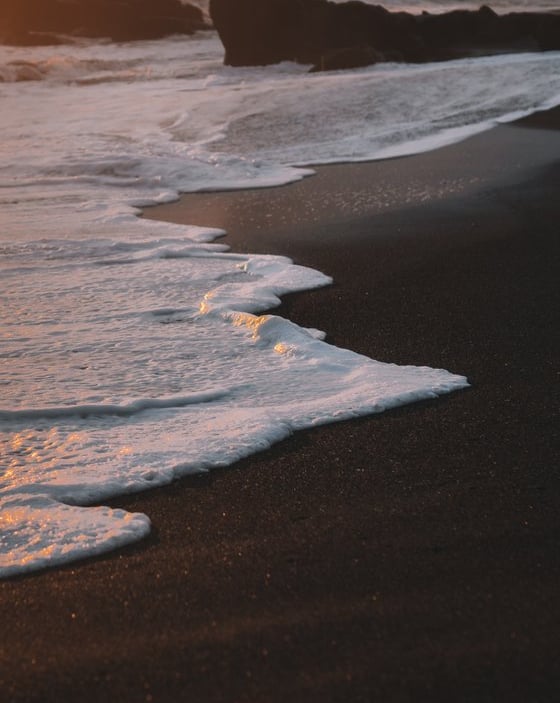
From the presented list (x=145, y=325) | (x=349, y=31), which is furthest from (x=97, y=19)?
(x=145, y=325)

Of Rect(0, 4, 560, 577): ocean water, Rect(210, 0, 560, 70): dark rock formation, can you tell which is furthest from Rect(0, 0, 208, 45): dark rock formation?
Rect(0, 4, 560, 577): ocean water

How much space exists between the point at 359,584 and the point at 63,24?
28.7 metres

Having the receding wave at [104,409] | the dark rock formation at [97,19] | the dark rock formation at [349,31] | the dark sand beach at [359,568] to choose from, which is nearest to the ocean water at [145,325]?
the receding wave at [104,409]

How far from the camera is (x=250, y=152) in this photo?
360 inches

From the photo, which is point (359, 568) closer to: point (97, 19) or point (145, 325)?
point (145, 325)

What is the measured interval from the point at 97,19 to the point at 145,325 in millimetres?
26090

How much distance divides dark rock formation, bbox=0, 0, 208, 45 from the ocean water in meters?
17.7

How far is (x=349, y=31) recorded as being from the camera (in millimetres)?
19578

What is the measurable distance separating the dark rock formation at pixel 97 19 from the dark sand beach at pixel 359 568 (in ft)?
83.8

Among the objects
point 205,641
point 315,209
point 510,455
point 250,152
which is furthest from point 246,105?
point 205,641

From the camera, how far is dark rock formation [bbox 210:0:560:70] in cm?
1892

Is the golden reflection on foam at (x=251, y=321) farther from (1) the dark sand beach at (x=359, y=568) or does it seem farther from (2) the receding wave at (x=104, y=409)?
(2) the receding wave at (x=104, y=409)

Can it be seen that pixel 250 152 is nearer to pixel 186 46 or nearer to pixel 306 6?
pixel 306 6

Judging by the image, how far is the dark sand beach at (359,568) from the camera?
1877 mm
